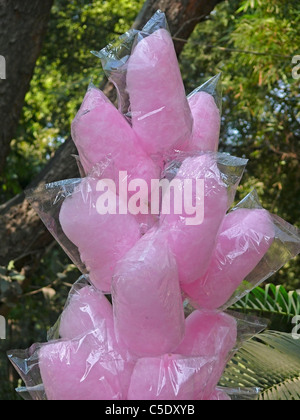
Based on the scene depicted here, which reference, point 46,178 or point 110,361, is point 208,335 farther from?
point 46,178

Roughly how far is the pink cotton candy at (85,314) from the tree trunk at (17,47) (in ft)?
5.10

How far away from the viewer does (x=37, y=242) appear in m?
2.69

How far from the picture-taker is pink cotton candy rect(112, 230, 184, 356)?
950 millimetres

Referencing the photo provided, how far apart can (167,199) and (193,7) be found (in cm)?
180

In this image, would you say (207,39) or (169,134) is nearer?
(169,134)

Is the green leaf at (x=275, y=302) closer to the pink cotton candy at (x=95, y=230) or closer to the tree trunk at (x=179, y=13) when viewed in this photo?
the tree trunk at (x=179, y=13)

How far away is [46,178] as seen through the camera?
2.63 meters

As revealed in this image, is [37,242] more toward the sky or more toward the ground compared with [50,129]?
more toward the sky

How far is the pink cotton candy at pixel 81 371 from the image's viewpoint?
1.02 meters

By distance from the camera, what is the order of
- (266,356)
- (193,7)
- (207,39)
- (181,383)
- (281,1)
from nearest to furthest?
(181,383)
(266,356)
(193,7)
(281,1)
(207,39)

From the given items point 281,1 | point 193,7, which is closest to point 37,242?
point 193,7

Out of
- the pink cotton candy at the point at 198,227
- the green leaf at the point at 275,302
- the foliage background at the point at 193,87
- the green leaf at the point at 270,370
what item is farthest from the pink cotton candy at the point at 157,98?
the foliage background at the point at 193,87

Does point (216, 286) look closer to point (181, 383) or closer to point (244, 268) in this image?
point (244, 268)
